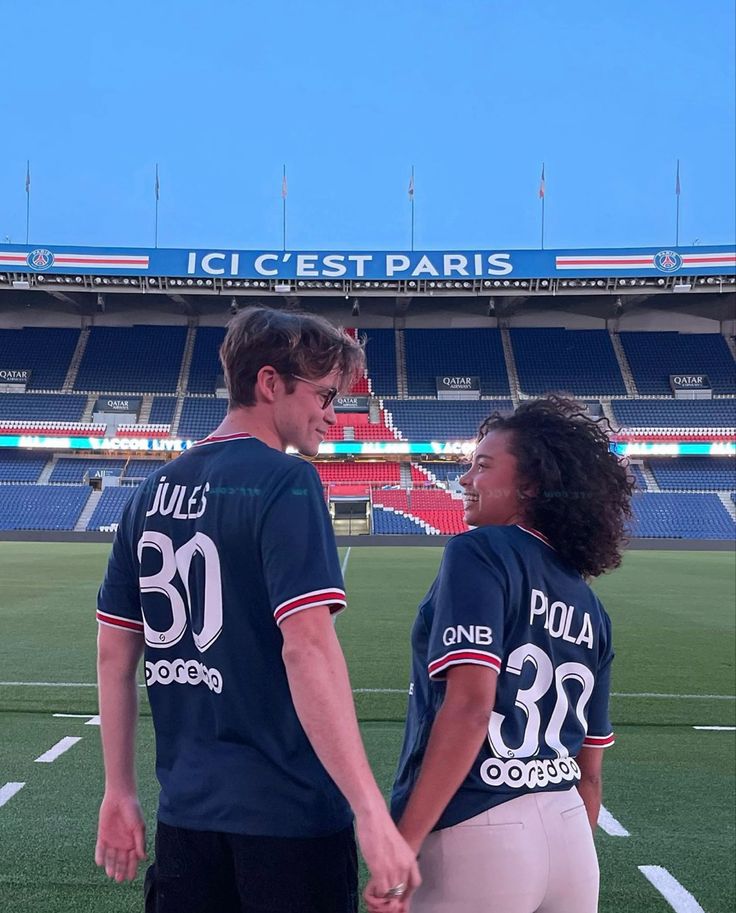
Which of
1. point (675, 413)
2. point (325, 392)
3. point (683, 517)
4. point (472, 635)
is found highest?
point (675, 413)

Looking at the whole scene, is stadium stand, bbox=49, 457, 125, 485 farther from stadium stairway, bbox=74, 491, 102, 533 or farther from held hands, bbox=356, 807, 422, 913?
held hands, bbox=356, 807, 422, 913

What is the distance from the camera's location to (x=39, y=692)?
647 cm

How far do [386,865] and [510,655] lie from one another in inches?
18.1

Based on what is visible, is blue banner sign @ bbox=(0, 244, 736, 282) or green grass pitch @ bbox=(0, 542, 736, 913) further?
blue banner sign @ bbox=(0, 244, 736, 282)

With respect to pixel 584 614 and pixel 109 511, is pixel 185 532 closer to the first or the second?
pixel 584 614

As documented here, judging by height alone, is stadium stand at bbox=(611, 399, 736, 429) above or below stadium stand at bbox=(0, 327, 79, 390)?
below

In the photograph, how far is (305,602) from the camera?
150cm

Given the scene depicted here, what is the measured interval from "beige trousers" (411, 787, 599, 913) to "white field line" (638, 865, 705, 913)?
1755mm

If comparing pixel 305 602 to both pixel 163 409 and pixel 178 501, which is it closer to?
pixel 178 501

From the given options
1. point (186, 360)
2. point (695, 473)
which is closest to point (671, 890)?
point (695, 473)

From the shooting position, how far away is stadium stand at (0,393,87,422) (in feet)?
125

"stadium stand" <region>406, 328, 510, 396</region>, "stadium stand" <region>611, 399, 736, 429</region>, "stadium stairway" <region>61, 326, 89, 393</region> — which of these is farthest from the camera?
"stadium stand" <region>406, 328, 510, 396</region>

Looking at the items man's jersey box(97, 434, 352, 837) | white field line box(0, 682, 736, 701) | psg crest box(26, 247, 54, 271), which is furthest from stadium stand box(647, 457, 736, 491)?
man's jersey box(97, 434, 352, 837)

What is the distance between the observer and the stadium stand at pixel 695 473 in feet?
120
